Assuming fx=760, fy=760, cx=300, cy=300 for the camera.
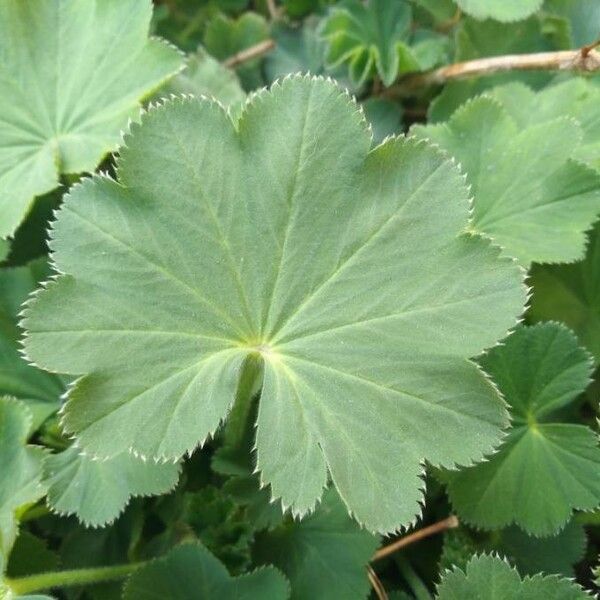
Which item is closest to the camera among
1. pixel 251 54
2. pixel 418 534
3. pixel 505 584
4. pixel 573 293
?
pixel 505 584

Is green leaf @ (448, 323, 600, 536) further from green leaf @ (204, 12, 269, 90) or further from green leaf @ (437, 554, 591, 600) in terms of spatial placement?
green leaf @ (204, 12, 269, 90)

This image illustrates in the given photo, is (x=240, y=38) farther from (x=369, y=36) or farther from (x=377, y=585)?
(x=377, y=585)

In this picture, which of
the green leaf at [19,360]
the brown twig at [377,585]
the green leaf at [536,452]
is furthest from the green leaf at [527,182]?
the green leaf at [19,360]

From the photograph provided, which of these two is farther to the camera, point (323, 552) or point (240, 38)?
point (240, 38)

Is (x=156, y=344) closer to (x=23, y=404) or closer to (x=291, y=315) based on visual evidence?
(x=291, y=315)

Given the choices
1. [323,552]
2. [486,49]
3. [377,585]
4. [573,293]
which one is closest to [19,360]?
[323,552]

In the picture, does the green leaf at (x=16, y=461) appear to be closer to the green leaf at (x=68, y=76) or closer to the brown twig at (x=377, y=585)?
the green leaf at (x=68, y=76)

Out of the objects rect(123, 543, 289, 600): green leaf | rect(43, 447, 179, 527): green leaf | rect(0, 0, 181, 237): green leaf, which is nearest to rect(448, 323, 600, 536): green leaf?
rect(123, 543, 289, 600): green leaf

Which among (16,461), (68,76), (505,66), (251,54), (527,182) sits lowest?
(16,461)
